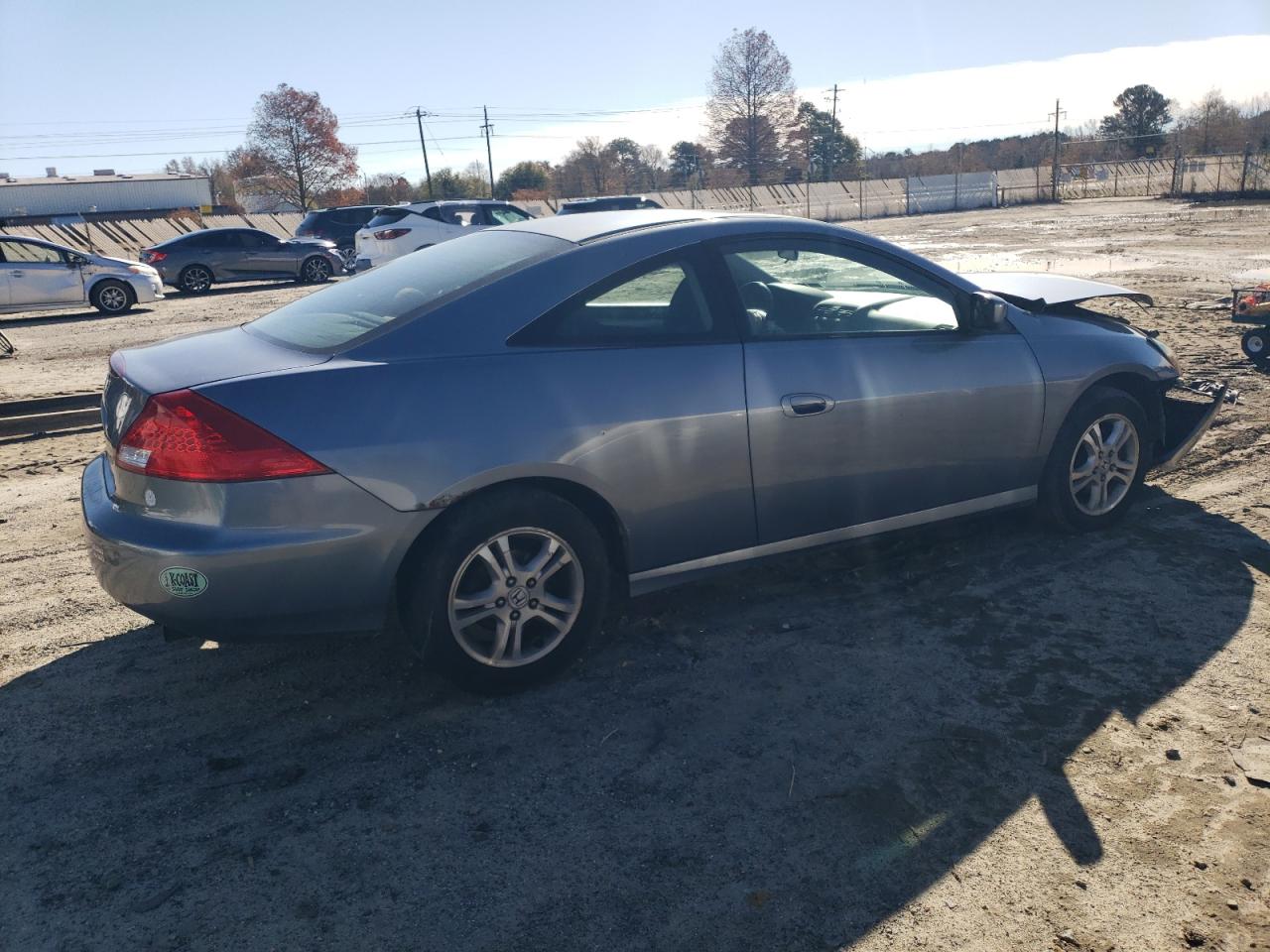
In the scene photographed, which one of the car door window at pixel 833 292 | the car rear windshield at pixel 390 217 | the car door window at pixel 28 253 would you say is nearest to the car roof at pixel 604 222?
the car door window at pixel 833 292

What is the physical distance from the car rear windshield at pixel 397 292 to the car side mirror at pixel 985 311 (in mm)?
1863

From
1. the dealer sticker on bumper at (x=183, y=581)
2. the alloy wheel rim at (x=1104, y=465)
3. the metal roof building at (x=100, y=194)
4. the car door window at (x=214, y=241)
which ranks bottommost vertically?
the alloy wheel rim at (x=1104, y=465)

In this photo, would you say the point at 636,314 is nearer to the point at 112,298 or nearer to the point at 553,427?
the point at 553,427

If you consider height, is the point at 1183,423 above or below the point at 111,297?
below

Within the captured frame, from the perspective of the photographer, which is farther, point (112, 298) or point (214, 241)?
point (214, 241)

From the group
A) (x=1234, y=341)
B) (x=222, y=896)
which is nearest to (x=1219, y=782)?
(x=222, y=896)

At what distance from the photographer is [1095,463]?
15.8 ft

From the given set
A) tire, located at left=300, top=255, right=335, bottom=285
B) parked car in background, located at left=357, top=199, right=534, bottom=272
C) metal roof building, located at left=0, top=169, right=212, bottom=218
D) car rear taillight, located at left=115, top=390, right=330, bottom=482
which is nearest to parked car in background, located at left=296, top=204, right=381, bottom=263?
tire, located at left=300, top=255, right=335, bottom=285

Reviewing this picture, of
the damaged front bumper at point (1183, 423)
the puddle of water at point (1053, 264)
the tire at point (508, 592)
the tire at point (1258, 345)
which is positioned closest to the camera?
the tire at point (508, 592)

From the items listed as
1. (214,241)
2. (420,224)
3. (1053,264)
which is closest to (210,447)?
(1053,264)

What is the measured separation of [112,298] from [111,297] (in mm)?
37

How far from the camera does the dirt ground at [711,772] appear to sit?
2.47 m

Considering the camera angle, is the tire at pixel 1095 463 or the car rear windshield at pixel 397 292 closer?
the car rear windshield at pixel 397 292

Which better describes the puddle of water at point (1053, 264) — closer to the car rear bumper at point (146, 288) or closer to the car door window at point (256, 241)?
the car rear bumper at point (146, 288)
